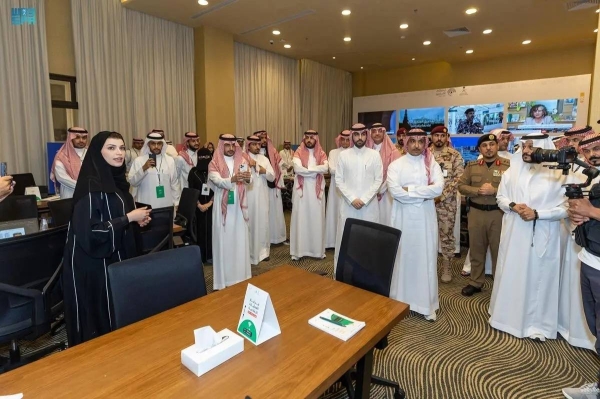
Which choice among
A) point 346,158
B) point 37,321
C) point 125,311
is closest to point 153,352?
point 125,311

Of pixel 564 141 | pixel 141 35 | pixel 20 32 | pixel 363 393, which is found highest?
pixel 141 35

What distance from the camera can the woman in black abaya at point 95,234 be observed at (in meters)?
2.12

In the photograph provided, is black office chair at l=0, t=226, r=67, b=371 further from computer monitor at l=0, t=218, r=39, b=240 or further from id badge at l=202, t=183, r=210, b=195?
id badge at l=202, t=183, r=210, b=195

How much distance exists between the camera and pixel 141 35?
6.52 m

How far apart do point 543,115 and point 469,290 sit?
20.4 ft

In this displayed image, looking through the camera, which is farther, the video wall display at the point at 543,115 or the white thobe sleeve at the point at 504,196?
the video wall display at the point at 543,115

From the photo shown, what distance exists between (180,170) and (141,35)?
282cm

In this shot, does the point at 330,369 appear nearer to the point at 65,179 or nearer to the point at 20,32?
the point at 65,179

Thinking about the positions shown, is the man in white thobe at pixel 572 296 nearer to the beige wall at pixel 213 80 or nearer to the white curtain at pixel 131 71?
the beige wall at pixel 213 80

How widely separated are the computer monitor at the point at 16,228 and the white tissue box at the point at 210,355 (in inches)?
77.8

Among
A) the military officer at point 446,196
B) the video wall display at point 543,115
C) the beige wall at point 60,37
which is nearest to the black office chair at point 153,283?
the military officer at point 446,196

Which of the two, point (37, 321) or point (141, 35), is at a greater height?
point (141, 35)

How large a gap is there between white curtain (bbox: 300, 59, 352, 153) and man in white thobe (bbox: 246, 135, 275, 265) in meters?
5.22

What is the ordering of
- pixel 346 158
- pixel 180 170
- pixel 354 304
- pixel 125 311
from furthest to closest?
pixel 180 170 < pixel 346 158 < pixel 354 304 < pixel 125 311
